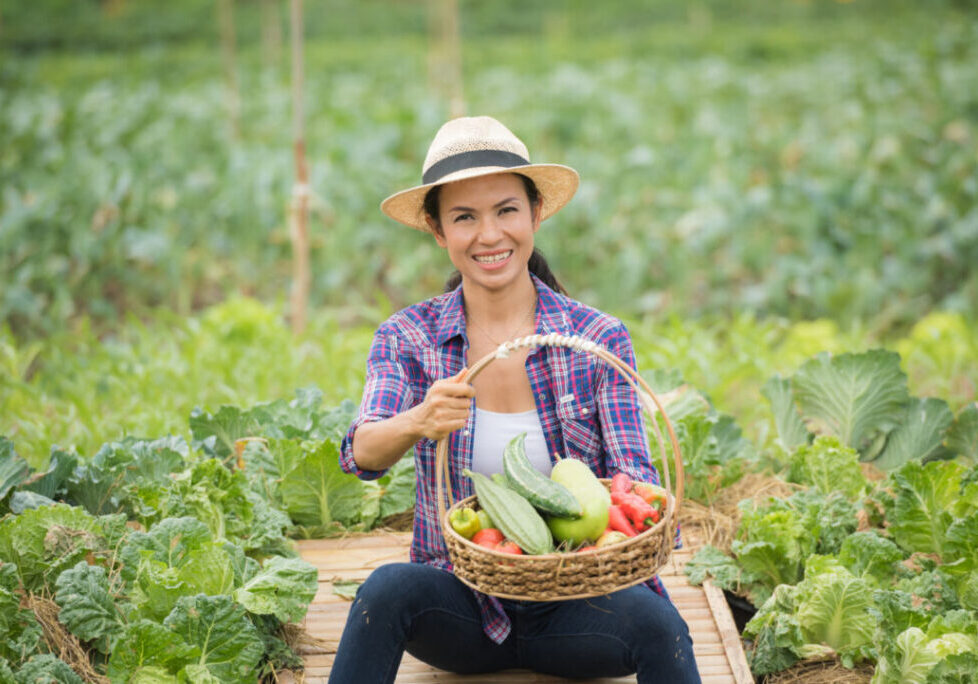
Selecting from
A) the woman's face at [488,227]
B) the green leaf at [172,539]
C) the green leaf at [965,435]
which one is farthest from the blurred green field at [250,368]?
the woman's face at [488,227]

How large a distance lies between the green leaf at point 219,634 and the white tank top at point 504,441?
0.60m

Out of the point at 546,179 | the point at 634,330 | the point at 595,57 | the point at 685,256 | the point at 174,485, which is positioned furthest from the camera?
A: the point at 595,57

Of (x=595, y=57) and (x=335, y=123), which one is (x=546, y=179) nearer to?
(x=335, y=123)

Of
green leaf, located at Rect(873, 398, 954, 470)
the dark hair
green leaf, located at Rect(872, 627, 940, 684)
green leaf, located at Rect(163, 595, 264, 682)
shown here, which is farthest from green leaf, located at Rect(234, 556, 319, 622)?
green leaf, located at Rect(873, 398, 954, 470)

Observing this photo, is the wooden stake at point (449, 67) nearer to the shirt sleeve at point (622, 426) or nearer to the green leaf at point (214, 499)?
the green leaf at point (214, 499)

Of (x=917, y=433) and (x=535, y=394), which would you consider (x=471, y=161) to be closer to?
(x=535, y=394)

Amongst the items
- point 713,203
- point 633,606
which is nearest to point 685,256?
point 713,203

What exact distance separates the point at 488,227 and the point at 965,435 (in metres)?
1.73

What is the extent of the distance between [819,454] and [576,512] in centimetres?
139

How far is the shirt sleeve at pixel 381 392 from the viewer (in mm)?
2064

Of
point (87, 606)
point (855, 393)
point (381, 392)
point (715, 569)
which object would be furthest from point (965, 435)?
point (87, 606)

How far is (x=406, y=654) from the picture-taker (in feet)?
7.82

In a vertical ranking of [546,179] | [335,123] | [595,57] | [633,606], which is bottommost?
[633,606]

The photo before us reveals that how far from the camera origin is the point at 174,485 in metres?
2.61
